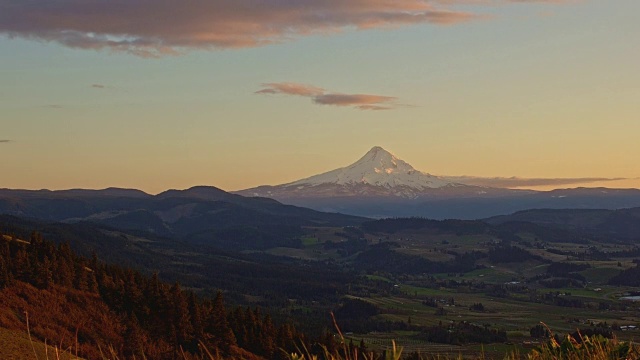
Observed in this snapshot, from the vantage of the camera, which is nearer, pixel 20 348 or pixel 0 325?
pixel 20 348

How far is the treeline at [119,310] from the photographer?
110000mm

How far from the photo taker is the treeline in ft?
361

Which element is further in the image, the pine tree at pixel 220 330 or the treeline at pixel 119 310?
the pine tree at pixel 220 330

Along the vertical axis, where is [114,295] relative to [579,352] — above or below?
below

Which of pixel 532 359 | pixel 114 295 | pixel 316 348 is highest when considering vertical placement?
pixel 532 359

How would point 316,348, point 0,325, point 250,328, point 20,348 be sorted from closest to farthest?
point 20,348 → point 0,325 → point 316,348 → point 250,328

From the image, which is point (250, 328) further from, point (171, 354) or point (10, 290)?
point (10, 290)

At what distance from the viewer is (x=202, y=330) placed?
12512cm

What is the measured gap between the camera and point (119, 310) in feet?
403

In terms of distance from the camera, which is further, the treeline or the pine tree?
the pine tree

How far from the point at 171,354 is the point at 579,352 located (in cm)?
10247

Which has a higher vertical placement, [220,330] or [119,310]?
[119,310]

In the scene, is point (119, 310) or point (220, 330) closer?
point (119, 310)

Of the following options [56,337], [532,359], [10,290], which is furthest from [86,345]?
[532,359]
